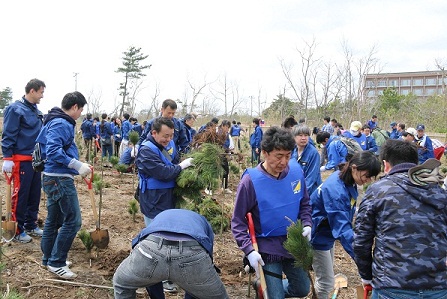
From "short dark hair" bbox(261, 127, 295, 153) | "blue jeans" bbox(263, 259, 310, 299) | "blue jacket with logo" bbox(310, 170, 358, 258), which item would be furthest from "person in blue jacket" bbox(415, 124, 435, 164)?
"short dark hair" bbox(261, 127, 295, 153)

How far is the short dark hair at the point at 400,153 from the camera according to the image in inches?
87.4

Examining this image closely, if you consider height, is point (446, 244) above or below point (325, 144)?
below

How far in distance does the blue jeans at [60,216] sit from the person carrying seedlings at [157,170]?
665 mm

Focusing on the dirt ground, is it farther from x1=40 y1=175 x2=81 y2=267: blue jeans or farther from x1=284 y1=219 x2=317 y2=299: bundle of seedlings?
x1=284 y1=219 x2=317 y2=299: bundle of seedlings

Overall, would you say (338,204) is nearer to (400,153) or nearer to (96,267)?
(400,153)

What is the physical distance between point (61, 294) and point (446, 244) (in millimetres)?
3143

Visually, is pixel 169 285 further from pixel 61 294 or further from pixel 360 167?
pixel 360 167

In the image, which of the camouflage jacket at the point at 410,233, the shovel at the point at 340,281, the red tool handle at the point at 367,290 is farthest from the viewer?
the shovel at the point at 340,281

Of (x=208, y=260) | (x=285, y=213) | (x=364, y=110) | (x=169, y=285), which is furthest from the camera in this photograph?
(x=364, y=110)

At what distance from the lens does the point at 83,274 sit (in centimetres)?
408

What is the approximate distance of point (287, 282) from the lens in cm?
292

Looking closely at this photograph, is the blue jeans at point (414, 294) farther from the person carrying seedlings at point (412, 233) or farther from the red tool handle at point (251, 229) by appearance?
the red tool handle at point (251, 229)

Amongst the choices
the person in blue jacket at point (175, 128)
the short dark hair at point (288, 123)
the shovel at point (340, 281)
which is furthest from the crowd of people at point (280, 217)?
the shovel at point (340, 281)

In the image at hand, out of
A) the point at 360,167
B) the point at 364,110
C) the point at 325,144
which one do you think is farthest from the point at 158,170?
the point at 364,110
